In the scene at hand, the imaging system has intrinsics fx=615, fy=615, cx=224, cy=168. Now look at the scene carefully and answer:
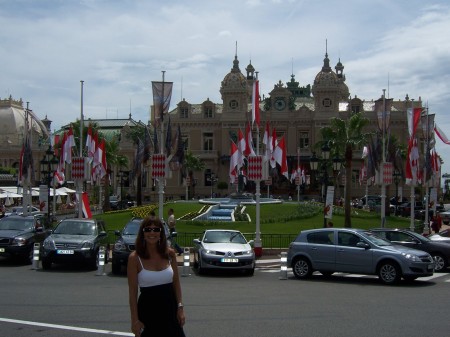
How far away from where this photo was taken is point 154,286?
5758 mm

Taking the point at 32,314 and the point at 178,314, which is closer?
the point at 178,314

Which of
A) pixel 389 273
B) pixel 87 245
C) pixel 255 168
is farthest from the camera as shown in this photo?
pixel 255 168

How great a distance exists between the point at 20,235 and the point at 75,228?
2.22m

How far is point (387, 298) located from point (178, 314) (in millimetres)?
9553

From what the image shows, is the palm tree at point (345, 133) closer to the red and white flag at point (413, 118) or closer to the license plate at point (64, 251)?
the red and white flag at point (413, 118)

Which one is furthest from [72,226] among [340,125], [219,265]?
[340,125]

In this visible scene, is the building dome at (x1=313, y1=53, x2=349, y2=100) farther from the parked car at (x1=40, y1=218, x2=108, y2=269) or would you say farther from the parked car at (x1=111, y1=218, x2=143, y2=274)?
the parked car at (x1=111, y1=218, x2=143, y2=274)

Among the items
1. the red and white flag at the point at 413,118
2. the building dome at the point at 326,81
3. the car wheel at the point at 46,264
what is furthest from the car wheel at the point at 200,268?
the building dome at the point at 326,81

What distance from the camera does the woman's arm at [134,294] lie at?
5590mm

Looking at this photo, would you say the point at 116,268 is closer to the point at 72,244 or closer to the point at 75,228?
the point at 72,244

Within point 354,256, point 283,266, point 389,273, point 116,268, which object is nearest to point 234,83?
point 116,268

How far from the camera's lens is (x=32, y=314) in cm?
1161

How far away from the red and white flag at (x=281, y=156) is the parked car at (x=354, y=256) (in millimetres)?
18402

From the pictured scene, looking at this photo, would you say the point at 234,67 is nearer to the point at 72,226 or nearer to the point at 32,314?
the point at 72,226
